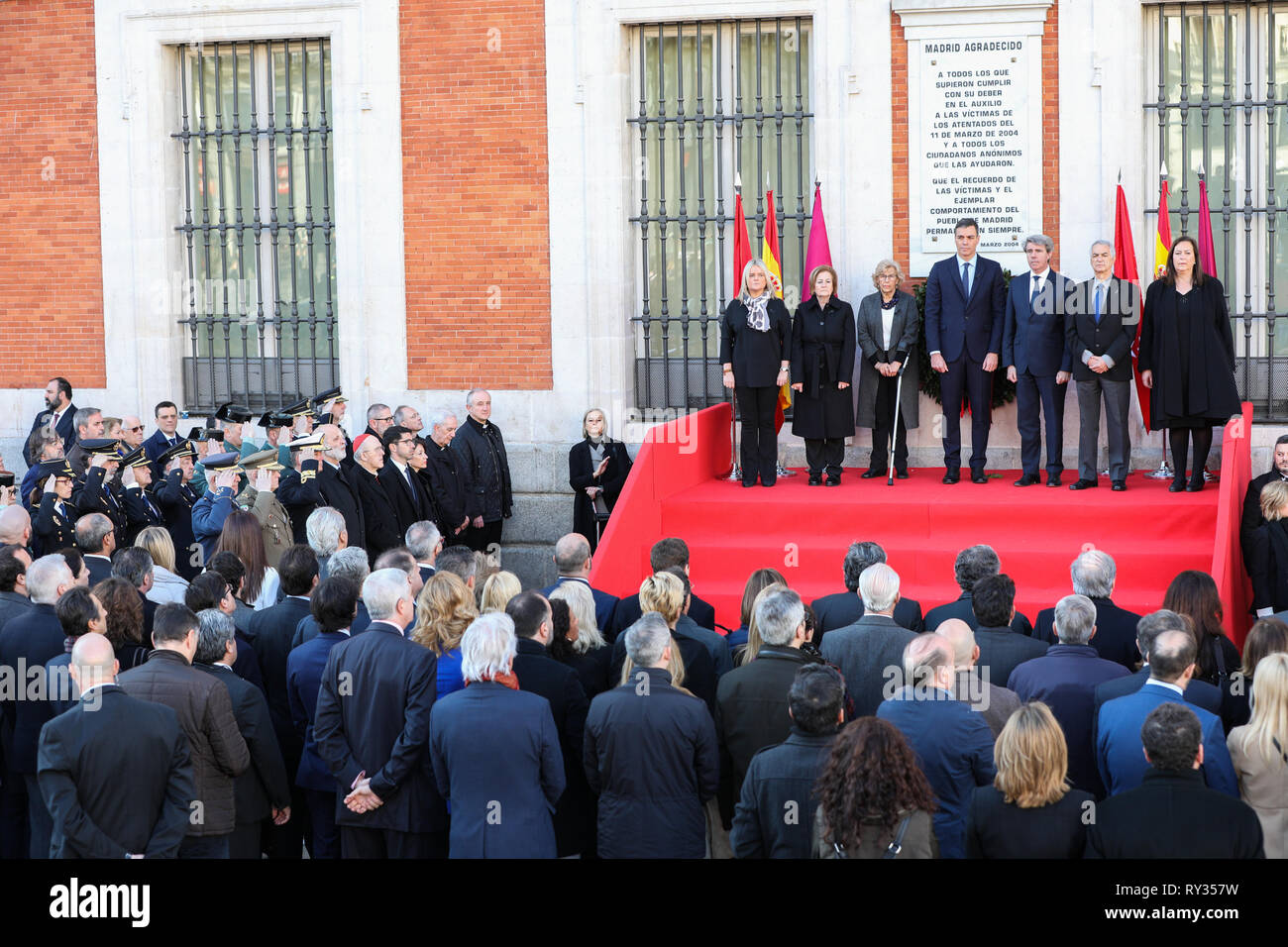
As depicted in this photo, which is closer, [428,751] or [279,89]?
[428,751]

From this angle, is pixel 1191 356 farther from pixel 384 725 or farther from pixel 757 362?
pixel 384 725

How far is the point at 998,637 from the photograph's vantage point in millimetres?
6426

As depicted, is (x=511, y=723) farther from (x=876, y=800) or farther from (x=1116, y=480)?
(x=1116, y=480)

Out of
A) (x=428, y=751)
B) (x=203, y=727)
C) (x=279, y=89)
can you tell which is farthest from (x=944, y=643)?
(x=279, y=89)

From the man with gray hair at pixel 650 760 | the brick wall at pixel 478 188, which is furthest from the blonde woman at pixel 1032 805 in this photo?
the brick wall at pixel 478 188

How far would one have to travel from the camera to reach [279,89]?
1393cm

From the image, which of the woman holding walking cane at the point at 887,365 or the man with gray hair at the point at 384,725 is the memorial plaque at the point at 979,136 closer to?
the woman holding walking cane at the point at 887,365

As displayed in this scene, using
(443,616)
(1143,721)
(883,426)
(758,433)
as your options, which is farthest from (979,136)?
(1143,721)

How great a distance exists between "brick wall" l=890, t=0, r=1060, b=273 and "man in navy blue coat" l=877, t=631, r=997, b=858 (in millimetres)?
7363

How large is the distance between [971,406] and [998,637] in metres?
5.61

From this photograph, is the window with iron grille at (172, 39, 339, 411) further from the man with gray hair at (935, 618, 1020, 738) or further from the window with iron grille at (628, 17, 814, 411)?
the man with gray hair at (935, 618, 1020, 738)

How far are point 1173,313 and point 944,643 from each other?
6.28 meters

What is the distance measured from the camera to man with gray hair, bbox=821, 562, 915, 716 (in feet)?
20.9

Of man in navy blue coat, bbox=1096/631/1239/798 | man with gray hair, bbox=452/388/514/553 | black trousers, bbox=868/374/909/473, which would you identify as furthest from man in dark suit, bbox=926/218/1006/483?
man in navy blue coat, bbox=1096/631/1239/798
